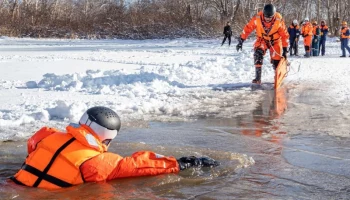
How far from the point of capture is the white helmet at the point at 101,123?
4.50m

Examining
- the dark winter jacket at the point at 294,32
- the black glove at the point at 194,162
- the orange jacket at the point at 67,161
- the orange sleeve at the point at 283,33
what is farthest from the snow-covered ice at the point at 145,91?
the dark winter jacket at the point at 294,32

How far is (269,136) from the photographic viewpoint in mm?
6992

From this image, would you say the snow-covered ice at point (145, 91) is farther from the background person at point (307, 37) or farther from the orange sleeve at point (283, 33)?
the background person at point (307, 37)

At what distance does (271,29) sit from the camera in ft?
39.2

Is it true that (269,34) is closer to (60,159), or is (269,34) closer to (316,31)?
(60,159)

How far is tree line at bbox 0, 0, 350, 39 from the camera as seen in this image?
1665 inches

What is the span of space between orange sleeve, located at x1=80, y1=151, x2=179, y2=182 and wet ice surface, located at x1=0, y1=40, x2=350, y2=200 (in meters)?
0.08

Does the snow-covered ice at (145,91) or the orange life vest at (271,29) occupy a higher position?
the orange life vest at (271,29)

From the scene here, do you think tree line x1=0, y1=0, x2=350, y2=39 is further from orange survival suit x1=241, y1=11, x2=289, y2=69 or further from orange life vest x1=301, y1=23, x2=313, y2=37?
orange survival suit x1=241, y1=11, x2=289, y2=69

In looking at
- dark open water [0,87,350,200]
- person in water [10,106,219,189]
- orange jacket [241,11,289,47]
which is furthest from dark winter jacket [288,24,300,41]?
person in water [10,106,219,189]

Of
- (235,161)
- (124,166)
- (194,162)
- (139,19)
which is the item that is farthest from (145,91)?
(139,19)

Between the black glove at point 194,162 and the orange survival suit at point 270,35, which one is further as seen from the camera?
the orange survival suit at point 270,35

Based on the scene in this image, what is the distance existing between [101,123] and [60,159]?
468 millimetres

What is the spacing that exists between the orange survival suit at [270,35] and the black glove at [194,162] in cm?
725
